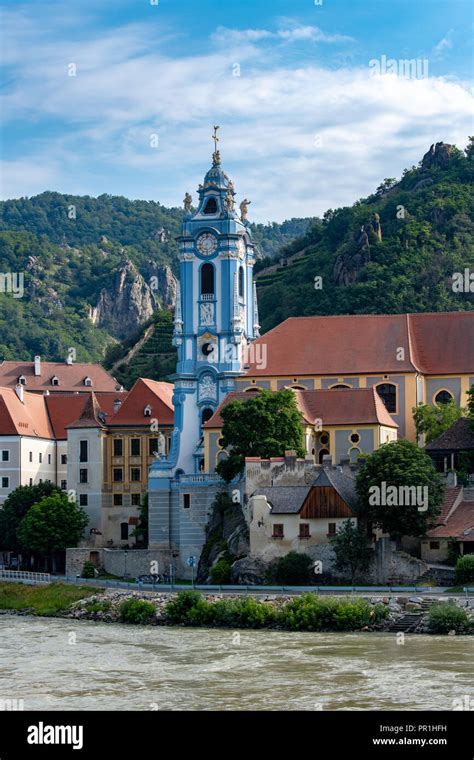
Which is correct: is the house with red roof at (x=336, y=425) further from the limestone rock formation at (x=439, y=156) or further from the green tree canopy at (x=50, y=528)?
the limestone rock formation at (x=439, y=156)

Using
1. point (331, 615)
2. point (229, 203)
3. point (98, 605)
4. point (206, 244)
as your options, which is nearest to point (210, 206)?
point (229, 203)

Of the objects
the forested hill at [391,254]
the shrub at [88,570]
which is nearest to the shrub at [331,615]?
the shrub at [88,570]

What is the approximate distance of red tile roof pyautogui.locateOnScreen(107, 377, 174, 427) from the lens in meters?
88.4

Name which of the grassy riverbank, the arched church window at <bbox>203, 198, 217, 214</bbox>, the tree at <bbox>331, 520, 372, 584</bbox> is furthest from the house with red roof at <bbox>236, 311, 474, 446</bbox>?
the grassy riverbank

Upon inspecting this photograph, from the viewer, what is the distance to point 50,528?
263ft

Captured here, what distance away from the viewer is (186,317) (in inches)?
3339

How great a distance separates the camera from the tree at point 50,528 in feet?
263

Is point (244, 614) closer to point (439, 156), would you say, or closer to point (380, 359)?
point (380, 359)

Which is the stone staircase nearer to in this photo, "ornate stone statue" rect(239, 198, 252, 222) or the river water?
the river water

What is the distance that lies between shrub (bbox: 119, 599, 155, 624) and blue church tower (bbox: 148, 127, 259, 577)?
1727cm
